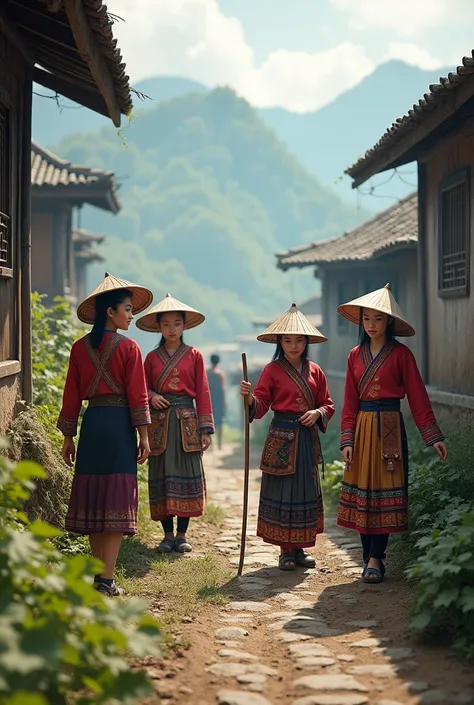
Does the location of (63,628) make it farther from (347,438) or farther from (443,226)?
(443,226)

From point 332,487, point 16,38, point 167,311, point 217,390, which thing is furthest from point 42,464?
point 217,390

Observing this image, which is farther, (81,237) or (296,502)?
(81,237)

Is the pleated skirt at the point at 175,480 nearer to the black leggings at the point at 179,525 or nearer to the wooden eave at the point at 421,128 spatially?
the black leggings at the point at 179,525

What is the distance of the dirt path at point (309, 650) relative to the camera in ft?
13.6

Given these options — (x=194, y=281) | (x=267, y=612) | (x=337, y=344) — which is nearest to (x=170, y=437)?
(x=267, y=612)

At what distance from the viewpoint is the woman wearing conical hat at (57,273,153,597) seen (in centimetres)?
591

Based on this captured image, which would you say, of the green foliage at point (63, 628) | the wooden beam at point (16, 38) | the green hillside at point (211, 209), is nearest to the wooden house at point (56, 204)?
the wooden beam at point (16, 38)

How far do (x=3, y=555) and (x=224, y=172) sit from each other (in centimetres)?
14341

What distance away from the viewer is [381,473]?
6504mm

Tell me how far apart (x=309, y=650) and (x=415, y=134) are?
536 centimetres

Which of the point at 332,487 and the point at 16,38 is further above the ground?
the point at 16,38

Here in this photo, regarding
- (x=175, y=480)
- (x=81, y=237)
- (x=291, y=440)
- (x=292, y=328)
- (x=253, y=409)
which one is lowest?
(x=175, y=480)

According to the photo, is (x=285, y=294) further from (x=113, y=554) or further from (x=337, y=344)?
(x=113, y=554)

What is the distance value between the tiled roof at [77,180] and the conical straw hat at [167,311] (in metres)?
8.62
